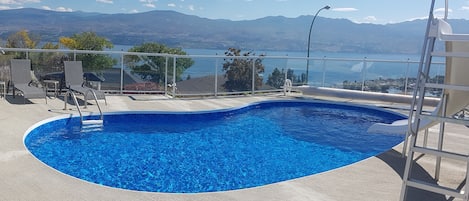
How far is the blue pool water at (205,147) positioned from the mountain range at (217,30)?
28263 mm

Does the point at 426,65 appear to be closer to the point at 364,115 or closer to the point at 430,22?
the point at 430,22

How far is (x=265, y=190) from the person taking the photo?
11.2 ft

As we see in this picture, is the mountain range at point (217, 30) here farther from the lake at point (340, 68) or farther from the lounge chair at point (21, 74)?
the lounge chair at point (21, 74)

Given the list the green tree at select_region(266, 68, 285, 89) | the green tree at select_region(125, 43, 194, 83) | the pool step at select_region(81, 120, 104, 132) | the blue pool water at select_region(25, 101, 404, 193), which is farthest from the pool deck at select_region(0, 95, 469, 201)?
the green tree at select_region(266, 68, 285, 89)

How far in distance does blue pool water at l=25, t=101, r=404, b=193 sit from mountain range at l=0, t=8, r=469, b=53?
28263 mm

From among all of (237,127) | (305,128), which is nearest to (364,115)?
(305,128)

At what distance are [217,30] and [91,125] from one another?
42367 mm

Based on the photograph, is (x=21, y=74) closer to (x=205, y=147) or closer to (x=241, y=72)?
(x=205, y=147)

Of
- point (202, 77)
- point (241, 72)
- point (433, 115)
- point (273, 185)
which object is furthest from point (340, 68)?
point (433, 115)

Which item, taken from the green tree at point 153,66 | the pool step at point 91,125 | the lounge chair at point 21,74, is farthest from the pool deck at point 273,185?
the green tree at point 153,66

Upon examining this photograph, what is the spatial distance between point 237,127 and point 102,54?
11.6 ft

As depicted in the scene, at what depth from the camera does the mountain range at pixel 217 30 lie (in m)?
38.8

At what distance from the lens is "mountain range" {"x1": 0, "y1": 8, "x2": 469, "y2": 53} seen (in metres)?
38.8

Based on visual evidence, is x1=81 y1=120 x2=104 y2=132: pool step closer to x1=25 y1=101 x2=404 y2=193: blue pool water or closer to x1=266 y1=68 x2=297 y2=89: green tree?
x1=25 y1=101 x2=404 y2=193: blue pool water
